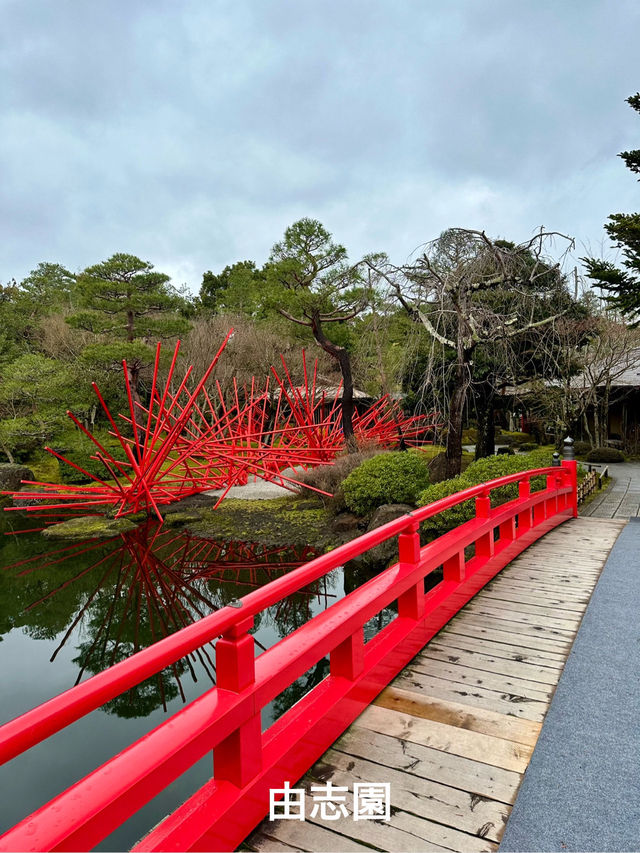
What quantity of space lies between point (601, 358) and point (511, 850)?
17.1 metres

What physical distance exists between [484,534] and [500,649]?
134 centimetres

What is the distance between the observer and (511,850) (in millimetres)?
1661

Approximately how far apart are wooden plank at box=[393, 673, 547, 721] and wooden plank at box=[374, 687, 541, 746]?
0.05 m

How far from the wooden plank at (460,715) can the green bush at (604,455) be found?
17.2m

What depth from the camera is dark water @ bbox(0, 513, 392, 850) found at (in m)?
4.02

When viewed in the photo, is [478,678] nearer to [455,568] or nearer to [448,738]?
[448,738]

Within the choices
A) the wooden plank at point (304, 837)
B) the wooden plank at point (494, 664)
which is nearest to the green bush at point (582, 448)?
the wooden plank at point (494, 664)

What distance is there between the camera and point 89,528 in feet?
35.9

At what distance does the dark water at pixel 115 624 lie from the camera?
4.02 m

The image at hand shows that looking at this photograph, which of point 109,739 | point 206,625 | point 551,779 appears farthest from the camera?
point 109,739

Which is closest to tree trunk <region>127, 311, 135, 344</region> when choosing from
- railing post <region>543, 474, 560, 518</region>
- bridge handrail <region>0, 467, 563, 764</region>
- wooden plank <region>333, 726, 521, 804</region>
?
railing post <region>543, 474, 560, 518</region>

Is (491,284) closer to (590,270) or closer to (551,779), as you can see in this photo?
(590,270)

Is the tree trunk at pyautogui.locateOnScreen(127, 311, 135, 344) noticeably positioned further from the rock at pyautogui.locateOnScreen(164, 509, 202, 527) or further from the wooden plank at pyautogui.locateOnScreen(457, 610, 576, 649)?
the wooden plank at pyautogui.locateOnScreen(457, 610, 576, 649)

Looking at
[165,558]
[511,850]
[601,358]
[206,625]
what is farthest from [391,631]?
[601,358]
